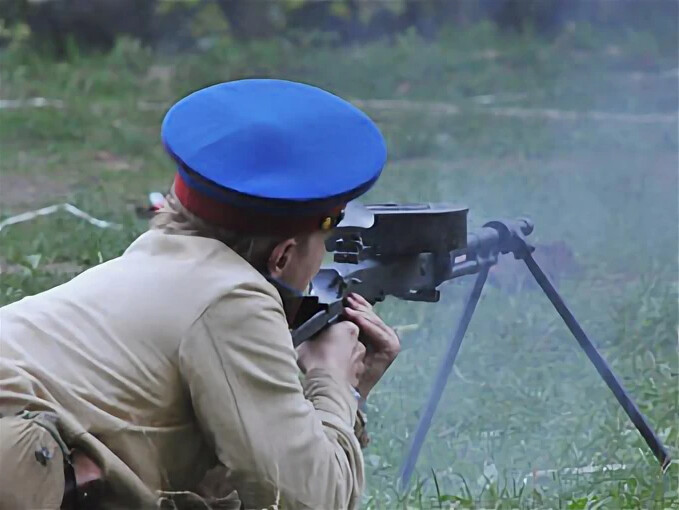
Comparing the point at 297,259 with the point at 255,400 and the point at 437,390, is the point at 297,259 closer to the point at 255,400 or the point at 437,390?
the point at 255,400

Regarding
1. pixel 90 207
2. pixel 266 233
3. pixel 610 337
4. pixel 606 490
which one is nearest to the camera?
pixel 266 233

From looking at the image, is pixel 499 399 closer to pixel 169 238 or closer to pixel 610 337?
pixel 610 337

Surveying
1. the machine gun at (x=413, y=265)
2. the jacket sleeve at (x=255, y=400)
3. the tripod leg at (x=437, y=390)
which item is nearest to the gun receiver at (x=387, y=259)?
the machine gun at (x=413, y=265)

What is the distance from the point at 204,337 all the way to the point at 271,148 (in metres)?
0.30

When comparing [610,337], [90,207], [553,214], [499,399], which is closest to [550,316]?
[610,337]

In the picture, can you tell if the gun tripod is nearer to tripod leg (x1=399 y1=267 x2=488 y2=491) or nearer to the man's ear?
tripod leg (x1=399 y1=267 x2=488 y2=491)

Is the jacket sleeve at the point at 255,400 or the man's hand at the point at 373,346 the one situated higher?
the jacket sleeve at the point at 255,400

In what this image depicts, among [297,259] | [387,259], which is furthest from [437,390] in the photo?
[297,259]

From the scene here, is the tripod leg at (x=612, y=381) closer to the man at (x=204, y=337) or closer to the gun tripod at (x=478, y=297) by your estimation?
the gun tripod at (x=478, y=297)

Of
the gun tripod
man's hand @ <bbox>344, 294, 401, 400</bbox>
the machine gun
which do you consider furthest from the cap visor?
the gun tripod

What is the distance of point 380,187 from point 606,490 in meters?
3.81

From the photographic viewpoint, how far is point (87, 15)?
1052 centimetres

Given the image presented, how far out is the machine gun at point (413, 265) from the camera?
2.43 metres

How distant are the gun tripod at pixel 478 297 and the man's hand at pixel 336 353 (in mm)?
798
